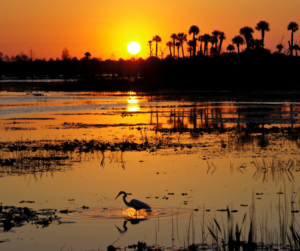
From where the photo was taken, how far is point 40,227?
10.8 meters

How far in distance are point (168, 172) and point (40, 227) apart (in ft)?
21.4

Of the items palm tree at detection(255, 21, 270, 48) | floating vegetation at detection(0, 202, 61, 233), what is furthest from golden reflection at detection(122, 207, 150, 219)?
palm tree at detection(255, 21, 270, 48)

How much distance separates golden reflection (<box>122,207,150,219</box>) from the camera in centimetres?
1164

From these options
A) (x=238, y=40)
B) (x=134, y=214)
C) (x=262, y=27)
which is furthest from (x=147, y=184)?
(x=238, y=40)

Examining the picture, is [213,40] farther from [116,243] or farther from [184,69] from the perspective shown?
[116,243]

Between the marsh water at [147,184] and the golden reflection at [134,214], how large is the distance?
3 cm

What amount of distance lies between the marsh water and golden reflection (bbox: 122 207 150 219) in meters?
Result: 0.03

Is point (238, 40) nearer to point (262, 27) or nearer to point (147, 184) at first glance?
point (262, 27)

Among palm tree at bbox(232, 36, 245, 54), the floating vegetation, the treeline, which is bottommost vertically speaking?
the floating vegetation

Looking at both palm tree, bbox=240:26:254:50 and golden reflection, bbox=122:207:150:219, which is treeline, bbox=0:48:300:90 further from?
golden reflection, bbox=122:207:150:219

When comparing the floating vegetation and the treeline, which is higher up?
the treeline

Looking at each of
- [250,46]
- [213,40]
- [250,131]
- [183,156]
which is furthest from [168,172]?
[213,40]

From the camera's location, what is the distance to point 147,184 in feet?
48.5

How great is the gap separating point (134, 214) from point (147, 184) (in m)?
2.95
